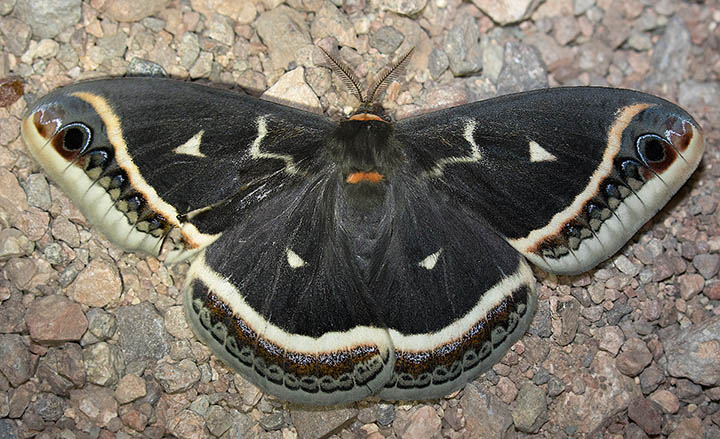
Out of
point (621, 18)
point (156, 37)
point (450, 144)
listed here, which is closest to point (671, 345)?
point (450, 144)

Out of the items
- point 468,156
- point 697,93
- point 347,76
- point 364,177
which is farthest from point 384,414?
point 697,93

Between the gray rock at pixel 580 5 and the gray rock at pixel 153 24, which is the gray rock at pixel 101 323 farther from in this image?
the gray rock at pixel 580 5

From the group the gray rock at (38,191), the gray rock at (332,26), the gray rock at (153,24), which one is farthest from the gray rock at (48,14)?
the gray rock at (332,26)

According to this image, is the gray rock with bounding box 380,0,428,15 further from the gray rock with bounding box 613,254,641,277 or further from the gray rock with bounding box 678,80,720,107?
the gray rock with bounding box 613,254,641,277

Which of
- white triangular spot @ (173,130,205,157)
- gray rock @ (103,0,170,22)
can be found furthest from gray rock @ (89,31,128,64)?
white triangular spot @ (173,130,205,157)

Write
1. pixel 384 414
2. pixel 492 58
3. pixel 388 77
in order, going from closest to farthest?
pixel 384 414, pixel 388 77, pixel 492 58

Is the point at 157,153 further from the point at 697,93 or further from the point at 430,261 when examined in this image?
the point at 697,93

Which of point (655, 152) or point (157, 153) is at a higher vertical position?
point (655, 152)

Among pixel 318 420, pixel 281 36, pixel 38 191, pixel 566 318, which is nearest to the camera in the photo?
pixel 318 420
